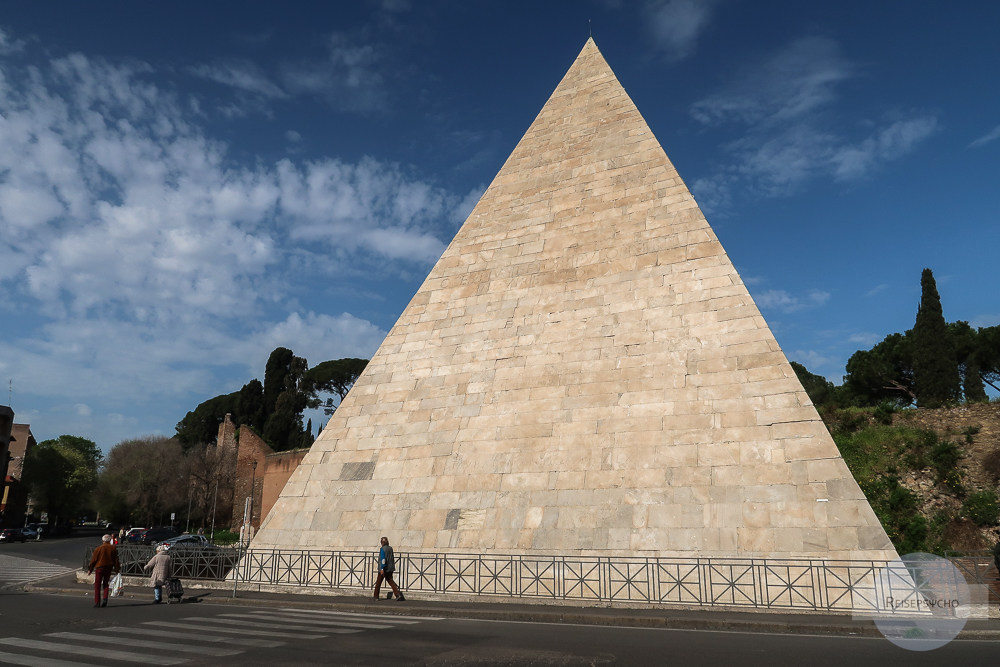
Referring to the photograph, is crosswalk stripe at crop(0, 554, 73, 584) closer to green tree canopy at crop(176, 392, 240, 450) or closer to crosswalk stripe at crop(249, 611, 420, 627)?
crosswalk stripe at crop(249, 611, 420, 627)

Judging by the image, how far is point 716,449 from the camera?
33.9ft

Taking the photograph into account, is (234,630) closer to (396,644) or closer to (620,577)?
(396,644)

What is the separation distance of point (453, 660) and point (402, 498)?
6634mm

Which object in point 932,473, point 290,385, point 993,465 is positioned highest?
point 290,385

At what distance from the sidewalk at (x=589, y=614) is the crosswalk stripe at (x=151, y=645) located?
3.68 m

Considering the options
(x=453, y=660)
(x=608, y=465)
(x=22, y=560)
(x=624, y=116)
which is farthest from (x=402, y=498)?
(x=22, y=560)

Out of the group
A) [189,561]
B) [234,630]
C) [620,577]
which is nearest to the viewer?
[234,630]

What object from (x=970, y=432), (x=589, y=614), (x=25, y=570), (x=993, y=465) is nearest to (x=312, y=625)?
(x=589, y=614)

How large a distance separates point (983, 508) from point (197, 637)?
17.5 meters

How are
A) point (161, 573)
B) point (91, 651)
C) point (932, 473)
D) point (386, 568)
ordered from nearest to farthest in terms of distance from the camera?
1. point (91, 651)
2. point (386, 568)
3. point (161, 573)
4. point (932, 473)

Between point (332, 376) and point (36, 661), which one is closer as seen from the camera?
point (36, 661)

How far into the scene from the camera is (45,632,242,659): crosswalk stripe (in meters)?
6.22

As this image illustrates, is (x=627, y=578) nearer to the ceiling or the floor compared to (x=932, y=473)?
nearer to the floor

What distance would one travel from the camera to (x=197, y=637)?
7145mm
